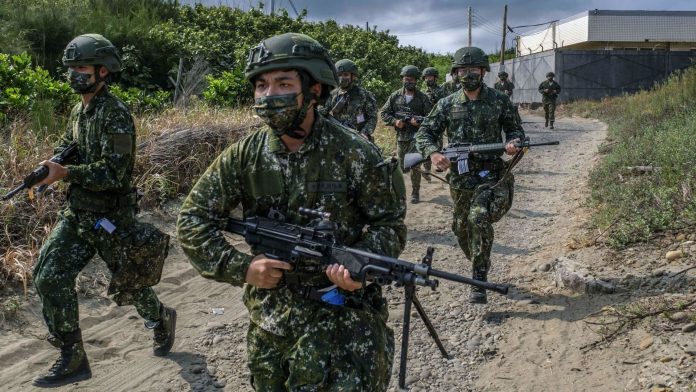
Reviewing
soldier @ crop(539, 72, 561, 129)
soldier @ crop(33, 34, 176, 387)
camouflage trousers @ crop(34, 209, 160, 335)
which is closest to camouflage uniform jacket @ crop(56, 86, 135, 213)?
soldier @ crop(33, 34, 176, 387)

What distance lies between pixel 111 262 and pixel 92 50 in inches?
56.2

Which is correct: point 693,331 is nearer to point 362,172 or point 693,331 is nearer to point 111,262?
point 362,172

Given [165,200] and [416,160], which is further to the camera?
[165,200]

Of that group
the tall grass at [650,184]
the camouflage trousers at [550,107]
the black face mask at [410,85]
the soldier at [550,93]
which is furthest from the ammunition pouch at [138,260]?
the camouflage trousers at [550,107]

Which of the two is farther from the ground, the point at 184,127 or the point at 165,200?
the point at 184,127

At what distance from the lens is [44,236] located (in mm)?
6648

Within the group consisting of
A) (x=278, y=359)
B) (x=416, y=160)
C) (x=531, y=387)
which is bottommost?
(x=531, y=387)

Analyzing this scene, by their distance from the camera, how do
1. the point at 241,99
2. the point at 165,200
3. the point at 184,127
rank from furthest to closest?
the point at 241,99
the point at 184,127
the point at 165,200

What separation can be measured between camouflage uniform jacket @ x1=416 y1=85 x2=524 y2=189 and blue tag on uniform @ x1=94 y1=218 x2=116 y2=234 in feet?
9.25

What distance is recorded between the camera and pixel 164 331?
498 centimetres

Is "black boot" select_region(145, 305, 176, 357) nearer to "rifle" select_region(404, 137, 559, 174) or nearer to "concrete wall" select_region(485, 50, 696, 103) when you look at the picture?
"rifle" select_region(404, 137, 559, 174)

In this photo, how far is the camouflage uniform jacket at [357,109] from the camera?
986 centimetres

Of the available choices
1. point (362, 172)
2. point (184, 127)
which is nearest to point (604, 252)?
point (362, 172)

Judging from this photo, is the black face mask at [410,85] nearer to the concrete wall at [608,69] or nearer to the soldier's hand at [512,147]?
the soldier's hand at [512,147]
